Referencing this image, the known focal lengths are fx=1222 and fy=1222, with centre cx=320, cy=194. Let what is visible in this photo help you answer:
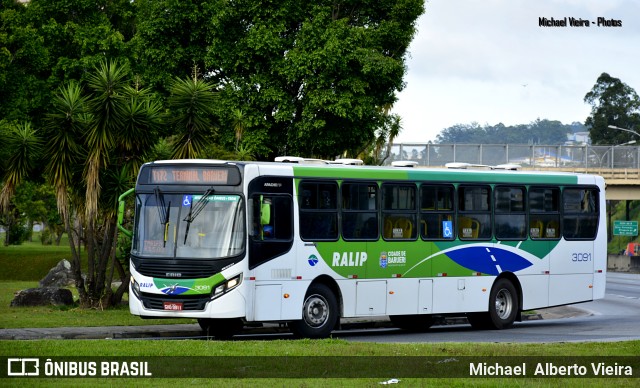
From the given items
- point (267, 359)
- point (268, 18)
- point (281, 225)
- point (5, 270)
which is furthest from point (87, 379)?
point (5, 270)

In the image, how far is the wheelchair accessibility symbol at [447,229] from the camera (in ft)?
82.0

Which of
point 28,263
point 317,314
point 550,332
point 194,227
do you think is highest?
point 194,227

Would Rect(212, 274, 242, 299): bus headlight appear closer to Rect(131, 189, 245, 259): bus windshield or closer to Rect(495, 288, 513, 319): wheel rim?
Rect(131, 189, 245, 259): bus windshield

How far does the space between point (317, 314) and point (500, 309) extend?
Result: 18.5ft

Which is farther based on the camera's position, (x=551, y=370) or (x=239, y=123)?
(x=239, y=123)

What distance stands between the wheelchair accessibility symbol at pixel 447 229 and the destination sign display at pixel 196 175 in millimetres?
5531

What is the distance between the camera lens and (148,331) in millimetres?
22625

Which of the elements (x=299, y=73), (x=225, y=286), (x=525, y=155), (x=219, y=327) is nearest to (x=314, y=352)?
(x=225, y=286)

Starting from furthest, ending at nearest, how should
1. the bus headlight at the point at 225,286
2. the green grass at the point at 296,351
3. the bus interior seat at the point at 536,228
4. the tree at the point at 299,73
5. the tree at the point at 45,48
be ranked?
the tree at the point at 45,48 < the tree at the point at 299,73 < the bus interior seat at the point at 536,228 < the bus headlight at the point at 225,286 < the green grass at the point at 296,351

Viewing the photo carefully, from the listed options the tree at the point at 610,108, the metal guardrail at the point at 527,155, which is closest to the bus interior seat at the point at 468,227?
the metal guardrail at the point at 527,155

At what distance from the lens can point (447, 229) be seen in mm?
25062

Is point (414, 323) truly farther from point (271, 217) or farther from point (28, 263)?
point (28, 263)

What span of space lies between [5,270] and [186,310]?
42845 mm

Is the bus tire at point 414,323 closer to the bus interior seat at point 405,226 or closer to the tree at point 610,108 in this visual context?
the bus interior seat at point 405,226
